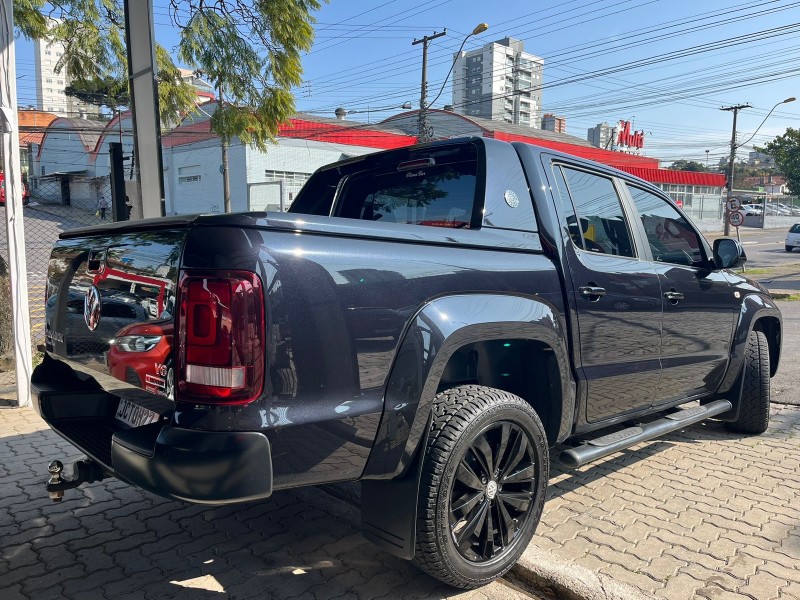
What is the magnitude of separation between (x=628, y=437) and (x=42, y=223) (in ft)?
104

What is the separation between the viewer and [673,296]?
3730 millimetres

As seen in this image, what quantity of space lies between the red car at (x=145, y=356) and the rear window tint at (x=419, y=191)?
1312 millimetres

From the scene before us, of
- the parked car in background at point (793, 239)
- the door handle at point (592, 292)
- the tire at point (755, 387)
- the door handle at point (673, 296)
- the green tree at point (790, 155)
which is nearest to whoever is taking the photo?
the door handle at point (592, 292)

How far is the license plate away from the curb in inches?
69.0

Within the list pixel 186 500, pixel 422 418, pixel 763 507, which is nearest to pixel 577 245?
pixel 422 418

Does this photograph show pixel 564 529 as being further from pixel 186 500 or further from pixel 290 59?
pixel 290 59

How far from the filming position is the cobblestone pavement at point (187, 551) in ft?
8.79

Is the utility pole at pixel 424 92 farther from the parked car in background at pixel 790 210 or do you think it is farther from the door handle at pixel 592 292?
the parked car in background at pixel 790 210

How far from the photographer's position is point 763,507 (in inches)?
138

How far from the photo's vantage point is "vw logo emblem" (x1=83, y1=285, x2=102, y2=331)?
2508mm

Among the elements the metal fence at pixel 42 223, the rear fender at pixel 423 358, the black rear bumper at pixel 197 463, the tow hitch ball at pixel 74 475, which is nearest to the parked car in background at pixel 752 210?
the metal fence at pixel 42 223

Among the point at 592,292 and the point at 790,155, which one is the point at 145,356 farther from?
the point at 790,155

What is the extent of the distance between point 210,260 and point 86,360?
41.1 inches

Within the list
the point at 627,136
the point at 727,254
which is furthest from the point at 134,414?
the point at 627,136
